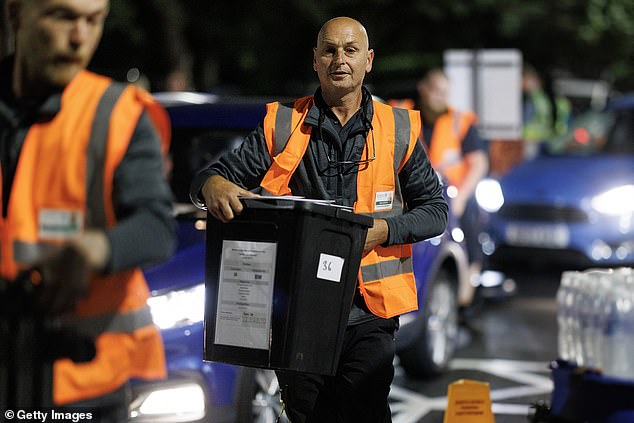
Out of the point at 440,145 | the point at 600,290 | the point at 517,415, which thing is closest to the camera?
the point at 600,290

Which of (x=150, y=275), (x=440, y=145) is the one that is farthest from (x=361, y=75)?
(x=440, y=145)

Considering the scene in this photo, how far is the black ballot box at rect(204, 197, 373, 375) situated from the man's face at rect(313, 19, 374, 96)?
1.60 feet

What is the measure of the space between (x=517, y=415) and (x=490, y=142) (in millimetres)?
8957

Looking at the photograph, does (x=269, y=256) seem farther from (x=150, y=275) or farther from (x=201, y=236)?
(x=201, y=236)

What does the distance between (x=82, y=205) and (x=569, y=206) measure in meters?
9.60

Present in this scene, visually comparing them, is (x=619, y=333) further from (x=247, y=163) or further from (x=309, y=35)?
(x=309, y=35)

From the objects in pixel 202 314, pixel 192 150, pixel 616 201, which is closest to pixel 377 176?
pixel 202 314

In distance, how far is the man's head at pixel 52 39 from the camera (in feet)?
10.1

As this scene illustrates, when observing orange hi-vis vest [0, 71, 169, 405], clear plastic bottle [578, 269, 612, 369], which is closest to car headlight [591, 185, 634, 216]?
clear plastic bottle [578, 269, 612, 369]

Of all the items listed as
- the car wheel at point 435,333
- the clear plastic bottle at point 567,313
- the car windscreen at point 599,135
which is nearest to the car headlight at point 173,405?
the clear plastic bottle at point 567,313

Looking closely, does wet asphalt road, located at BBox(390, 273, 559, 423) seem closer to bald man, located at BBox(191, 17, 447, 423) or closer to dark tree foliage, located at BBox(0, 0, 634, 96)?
bald man, located at BBox(191, 17, 447, 423)

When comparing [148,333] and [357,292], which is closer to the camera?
[148,333]

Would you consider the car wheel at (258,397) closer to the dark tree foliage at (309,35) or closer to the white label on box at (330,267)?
the white label on box at (330,267)

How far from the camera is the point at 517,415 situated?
7.21m
